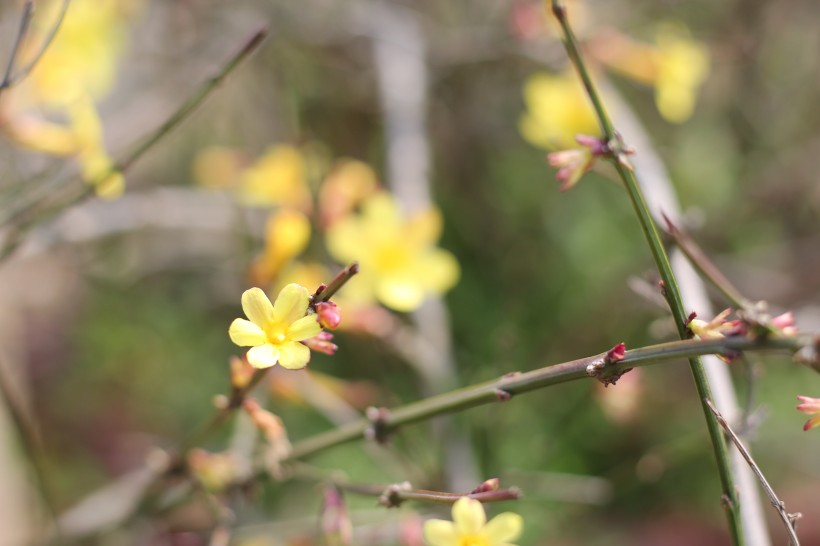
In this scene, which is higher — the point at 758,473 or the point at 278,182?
the point at 278,182

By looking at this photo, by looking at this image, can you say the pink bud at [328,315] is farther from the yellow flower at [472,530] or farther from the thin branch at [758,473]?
the thin branch at [758,473]

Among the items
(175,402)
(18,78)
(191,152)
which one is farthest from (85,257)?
(18,78)

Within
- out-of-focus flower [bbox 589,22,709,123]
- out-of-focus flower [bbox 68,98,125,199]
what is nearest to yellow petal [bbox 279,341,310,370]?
out-of-focus flower [bbox 68,98,125,199]

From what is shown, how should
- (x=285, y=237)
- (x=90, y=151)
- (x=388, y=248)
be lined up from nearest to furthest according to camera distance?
(x=285, y=237) → (x=90, y=151) → (x=388, y=248)

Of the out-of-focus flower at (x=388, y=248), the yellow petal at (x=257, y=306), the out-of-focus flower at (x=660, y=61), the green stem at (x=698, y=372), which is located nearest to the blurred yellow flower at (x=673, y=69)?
the out-of-focus flower at (x=660, y=61)

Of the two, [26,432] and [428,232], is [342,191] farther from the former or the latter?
[26,432]

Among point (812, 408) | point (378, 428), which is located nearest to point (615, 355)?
point (812, 408)
